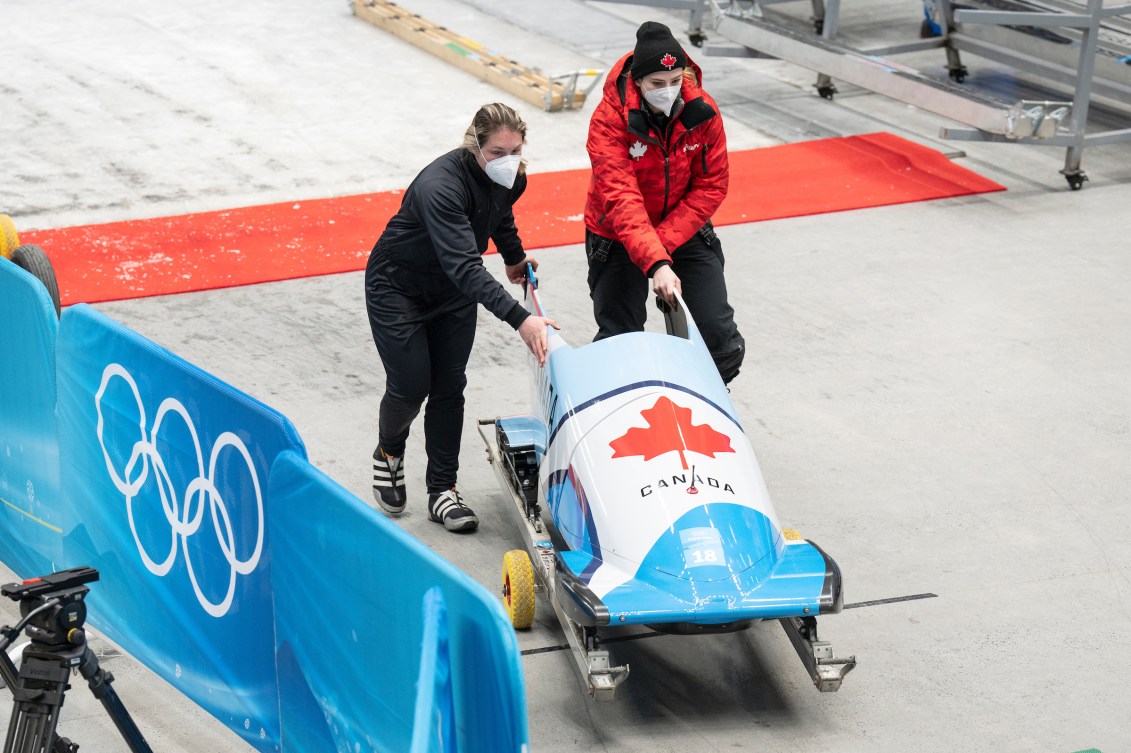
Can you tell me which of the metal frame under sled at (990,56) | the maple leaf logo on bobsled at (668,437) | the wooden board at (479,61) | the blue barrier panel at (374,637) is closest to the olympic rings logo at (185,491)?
the blue barrier panel at (374,637)

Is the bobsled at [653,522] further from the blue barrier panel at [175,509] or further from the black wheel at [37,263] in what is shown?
the black wheel at [37,263]

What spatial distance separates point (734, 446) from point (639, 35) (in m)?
1.60

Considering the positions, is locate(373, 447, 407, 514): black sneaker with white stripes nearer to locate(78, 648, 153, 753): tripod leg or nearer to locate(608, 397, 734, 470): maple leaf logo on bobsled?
locate(608, 397, 734, 470): maple leaf logo on bobsled

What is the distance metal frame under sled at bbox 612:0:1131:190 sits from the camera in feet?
30.5

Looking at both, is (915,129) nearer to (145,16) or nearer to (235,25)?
A: (235,25)

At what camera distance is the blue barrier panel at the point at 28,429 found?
4359 mm

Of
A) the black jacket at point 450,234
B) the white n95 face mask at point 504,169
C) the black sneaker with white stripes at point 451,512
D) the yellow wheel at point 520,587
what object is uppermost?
the white n95 face mask at point 504,169

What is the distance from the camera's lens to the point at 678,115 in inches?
206

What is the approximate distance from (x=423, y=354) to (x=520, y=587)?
994 millimetres

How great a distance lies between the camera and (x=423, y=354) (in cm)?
520

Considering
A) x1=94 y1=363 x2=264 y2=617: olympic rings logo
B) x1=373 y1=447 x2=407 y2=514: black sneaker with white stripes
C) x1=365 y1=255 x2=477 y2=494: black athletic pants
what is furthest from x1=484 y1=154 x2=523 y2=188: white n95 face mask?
x1=94 y1=363 x2=264 y2=617: olympic rings logo

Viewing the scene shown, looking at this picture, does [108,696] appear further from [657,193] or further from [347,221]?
[347,221]

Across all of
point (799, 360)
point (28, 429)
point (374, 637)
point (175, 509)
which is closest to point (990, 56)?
point (799, 360)

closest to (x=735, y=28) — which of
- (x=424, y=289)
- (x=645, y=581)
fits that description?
(x=424, y=289)
